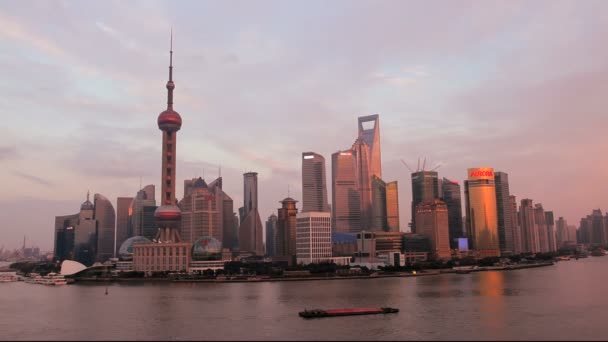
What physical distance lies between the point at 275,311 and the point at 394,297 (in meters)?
30.6

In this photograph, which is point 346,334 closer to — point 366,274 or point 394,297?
point 394,297

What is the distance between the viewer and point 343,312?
277 feet

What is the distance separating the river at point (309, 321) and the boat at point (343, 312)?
1770 mm

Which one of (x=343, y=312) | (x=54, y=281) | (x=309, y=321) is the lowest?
(x=309, y=321)

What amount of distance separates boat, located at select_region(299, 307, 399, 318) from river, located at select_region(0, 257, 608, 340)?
5.81 feet

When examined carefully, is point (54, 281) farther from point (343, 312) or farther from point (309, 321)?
point (309, 321)

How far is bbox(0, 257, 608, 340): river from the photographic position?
6744cm

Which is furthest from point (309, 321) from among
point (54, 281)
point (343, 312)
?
point (54, 281)

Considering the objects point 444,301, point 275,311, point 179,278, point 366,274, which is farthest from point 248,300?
point 366,274

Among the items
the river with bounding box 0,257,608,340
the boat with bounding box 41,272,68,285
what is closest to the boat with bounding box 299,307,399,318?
the river with bounding box 0,257,608,340

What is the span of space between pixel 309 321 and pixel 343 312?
8.34m

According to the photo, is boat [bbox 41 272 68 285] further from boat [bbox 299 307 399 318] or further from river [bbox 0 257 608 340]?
boat [bbox 299 307 399 318]

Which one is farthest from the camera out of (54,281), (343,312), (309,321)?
(54,281)

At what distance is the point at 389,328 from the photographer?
71.9 meters
